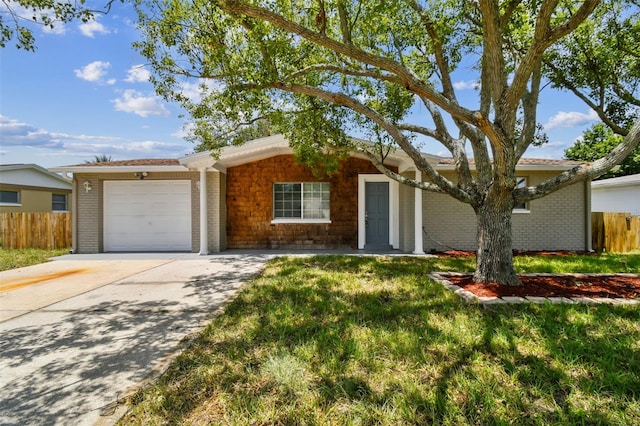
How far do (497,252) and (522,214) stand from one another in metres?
6.50

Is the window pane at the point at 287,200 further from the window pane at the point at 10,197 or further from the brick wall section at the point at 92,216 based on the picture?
the window pane at the point at 10,197

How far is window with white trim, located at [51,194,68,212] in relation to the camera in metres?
19.2

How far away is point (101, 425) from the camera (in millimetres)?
2240

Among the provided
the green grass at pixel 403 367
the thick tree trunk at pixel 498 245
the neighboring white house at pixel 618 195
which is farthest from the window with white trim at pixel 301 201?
the neighboring white house at pixel 618 195

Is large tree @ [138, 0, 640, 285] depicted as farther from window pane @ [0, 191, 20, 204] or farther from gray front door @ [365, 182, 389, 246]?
window pane @ [0, 191, 20, 204]

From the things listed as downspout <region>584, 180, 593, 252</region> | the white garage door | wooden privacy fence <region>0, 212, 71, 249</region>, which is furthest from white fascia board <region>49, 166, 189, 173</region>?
downspout <region>584, 180, 593, 252</region>

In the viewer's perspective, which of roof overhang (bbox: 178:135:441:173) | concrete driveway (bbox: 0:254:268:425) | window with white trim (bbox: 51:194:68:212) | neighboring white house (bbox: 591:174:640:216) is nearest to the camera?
concrete driveway (bbox: 0:254:268:425)

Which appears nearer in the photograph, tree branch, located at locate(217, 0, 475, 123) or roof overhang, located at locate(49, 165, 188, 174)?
tree branch, located at locate(217, 0, 475, 123)

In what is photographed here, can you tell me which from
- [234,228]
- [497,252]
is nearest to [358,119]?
[497,252]

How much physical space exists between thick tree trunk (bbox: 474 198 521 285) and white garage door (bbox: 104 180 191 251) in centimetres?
943

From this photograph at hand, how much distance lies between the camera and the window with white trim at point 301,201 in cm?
1126

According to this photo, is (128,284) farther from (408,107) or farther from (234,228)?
(408,107)

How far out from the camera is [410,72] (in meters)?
4.50

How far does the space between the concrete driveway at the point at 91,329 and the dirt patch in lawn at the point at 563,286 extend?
4.29 meters
